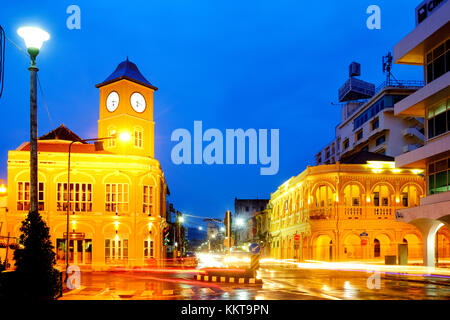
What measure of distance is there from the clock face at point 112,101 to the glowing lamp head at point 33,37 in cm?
3900

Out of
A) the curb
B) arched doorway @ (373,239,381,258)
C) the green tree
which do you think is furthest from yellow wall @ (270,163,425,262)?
the green tree

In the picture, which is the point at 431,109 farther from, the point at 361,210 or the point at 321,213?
the point at 321,213

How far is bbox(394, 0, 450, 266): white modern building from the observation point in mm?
30328

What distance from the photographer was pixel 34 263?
12492 mm

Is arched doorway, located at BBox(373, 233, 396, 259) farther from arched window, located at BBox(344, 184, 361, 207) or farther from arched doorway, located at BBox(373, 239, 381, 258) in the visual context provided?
arched window, located at BBox(344, 184, 361, 207)

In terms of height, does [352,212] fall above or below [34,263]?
above

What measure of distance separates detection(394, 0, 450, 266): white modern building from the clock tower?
26316mm

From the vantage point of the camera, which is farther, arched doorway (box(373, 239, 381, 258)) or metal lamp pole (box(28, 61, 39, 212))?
arched doorway (box(373, 239, 381, 258))

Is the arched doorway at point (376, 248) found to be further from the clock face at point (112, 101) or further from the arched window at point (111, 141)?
the clock face at point (112, 101)

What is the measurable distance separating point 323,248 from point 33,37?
43553mm

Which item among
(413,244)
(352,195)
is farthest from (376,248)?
(352,195)

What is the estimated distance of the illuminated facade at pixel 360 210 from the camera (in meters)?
48.7

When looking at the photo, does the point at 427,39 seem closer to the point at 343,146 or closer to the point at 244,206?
the point at 343,146
